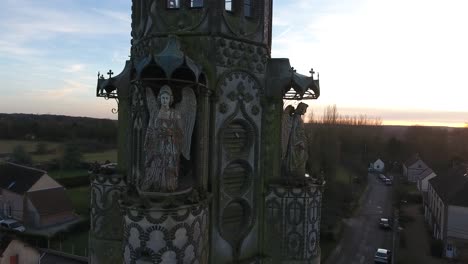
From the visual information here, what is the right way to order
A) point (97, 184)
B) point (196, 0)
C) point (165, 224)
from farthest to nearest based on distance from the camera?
1. point (97, 184)
2. point (196, 0)
3. point (165, 224)

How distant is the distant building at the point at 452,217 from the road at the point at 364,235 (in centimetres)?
449

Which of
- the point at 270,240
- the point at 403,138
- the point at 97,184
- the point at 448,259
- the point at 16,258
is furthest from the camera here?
the point at 403,138

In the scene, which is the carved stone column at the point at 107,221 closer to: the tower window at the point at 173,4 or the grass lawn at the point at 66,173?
A: the tower window at the point at 173,4

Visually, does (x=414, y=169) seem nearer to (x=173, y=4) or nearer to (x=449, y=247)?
(x=449, y=247)

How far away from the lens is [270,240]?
380 inches

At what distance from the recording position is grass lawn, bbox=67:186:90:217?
156 feet

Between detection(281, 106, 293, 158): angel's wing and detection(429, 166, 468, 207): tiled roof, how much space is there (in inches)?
1254

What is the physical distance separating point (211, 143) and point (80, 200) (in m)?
48.9

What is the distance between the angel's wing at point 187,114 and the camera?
8227 mm

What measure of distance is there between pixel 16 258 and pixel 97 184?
1773cm

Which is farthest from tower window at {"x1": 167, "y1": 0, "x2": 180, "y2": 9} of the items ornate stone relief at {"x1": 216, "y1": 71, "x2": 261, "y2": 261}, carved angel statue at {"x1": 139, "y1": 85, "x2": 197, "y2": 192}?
carved angel statue at {"x1": 139, "y1": 85, "x2": 197, "y2": 192}

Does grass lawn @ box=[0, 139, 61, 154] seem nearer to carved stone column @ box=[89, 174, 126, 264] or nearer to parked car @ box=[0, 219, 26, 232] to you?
parked car @ box=[0, 219, 26, 232]

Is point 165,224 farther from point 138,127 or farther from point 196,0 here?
point 196,0

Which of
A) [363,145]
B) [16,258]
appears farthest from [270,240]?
[363,145]
